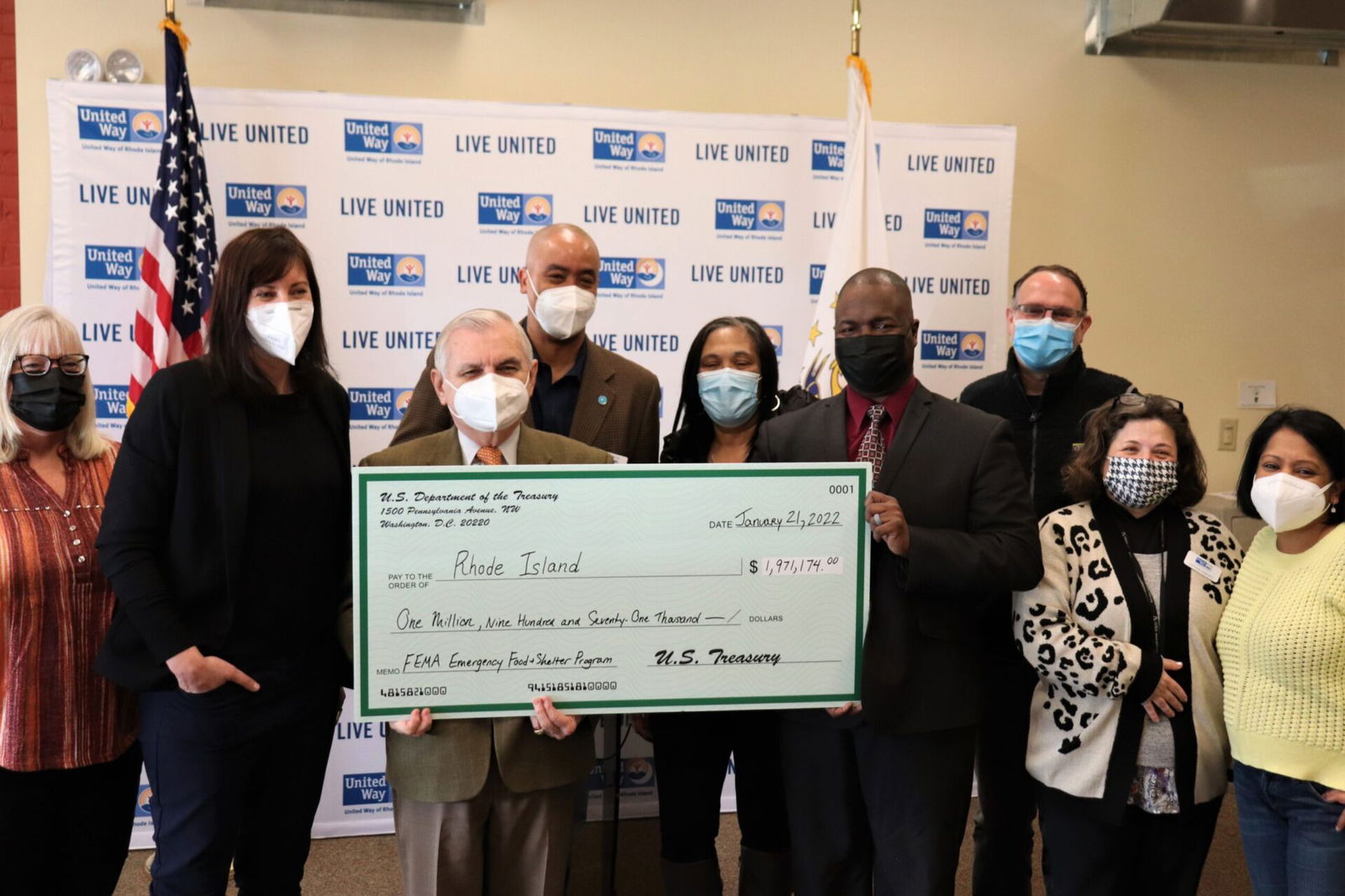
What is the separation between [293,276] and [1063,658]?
183cm

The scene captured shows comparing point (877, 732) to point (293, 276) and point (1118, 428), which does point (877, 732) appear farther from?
point (293, 276)

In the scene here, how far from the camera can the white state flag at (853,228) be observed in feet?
13.0

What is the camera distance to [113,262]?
3.70 metres

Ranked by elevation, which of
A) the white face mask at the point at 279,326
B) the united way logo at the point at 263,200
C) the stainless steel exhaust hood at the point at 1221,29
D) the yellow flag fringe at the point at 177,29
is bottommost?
the white face mask at the point at 279,326

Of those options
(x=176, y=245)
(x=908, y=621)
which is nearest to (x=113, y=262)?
(x=176, y=245)

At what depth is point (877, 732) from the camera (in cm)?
218

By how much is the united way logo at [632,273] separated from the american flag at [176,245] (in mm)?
1419

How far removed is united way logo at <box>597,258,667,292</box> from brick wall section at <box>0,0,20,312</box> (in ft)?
7.95

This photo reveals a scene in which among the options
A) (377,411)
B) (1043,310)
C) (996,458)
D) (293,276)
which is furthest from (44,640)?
(1043,310)

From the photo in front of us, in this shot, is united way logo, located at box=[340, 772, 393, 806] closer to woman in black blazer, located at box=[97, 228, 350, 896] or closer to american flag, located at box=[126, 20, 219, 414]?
american flag, located at box=[126, 20, 219, 414]

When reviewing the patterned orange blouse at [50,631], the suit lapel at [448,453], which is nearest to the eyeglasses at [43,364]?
the patterned orange blouse at [50,631]

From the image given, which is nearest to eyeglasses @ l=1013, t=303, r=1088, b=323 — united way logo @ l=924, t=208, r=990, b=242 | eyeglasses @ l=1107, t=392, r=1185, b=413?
eyeglasses @ l=1107, t=392, r=1185, b=413

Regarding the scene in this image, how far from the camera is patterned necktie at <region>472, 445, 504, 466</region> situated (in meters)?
2.13

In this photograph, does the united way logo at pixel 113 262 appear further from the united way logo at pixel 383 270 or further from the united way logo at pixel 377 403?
the united way logo at pixel 377 403
